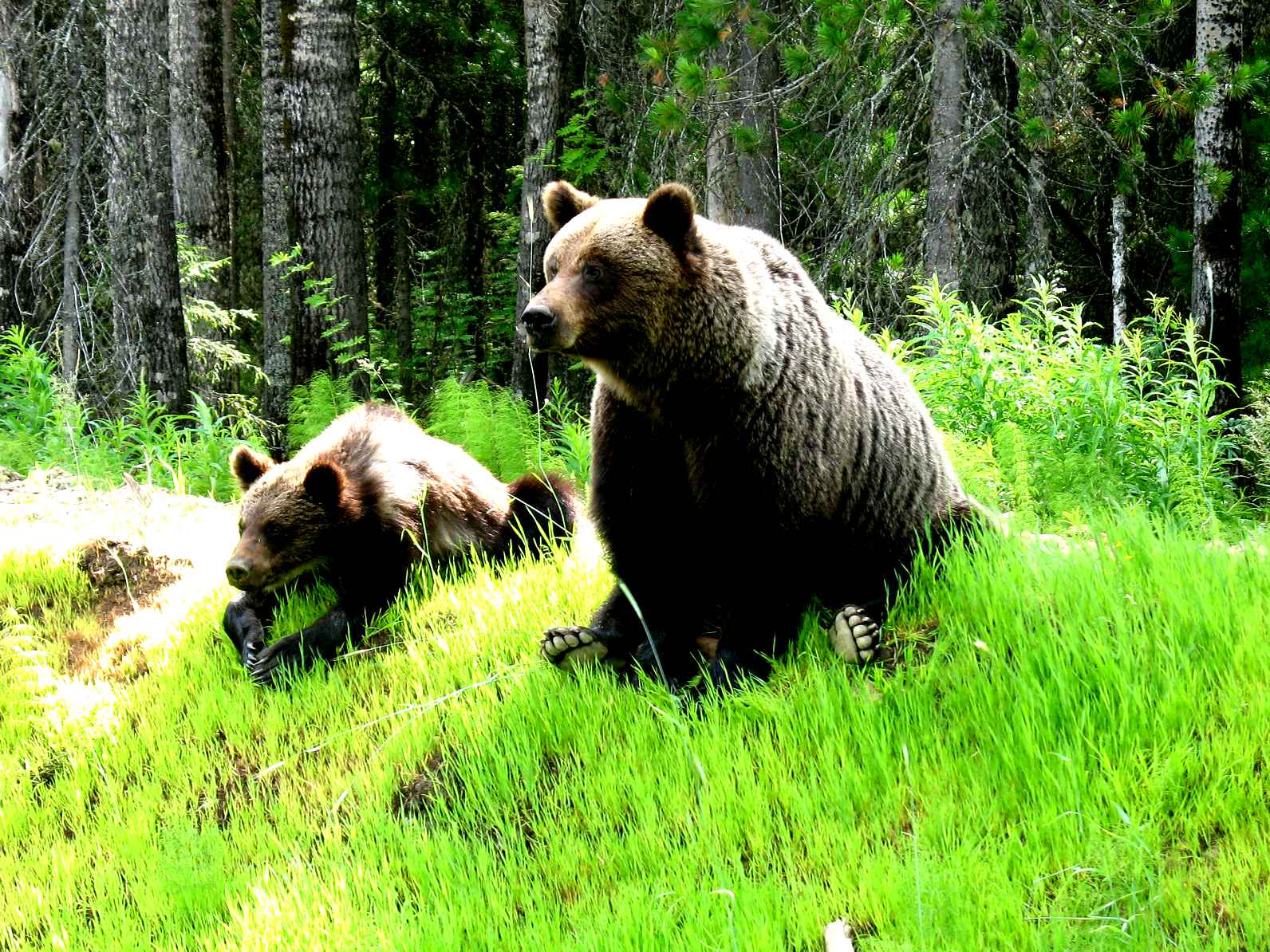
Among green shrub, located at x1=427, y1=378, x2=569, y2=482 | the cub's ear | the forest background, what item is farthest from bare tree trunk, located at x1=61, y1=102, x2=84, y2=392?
the cub's ear

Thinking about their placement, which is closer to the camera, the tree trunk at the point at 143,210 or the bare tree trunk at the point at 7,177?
the tree trunk at the point at 143,210

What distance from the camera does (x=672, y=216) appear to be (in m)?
4.08

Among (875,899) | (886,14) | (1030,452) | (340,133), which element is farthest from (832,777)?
(340,133)

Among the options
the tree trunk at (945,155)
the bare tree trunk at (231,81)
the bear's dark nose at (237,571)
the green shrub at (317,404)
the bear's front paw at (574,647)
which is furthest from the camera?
the bare tree trunk at (231,81)

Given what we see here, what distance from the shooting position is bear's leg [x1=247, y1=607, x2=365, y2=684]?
523 centimetres

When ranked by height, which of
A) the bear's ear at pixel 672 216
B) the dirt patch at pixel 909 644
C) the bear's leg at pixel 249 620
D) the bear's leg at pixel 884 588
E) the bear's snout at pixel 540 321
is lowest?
the bear's leg at pixel 249 620

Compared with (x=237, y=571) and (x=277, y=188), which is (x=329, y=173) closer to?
(x=277, y=188)

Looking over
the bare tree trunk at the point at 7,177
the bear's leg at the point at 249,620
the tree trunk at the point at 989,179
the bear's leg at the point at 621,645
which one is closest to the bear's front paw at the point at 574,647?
the bear's leg at the point at 621,645

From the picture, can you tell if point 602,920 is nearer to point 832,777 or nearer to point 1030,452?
point 832,777

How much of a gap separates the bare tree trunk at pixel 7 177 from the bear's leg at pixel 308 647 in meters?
7.94

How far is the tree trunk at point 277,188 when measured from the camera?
11.4 m

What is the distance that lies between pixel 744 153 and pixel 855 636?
707cm

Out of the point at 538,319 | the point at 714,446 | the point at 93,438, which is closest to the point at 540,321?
the point at 538,319

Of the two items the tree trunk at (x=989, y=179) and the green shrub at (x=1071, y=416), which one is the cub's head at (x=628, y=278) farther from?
the tree trunk at (x=989, y=179)
